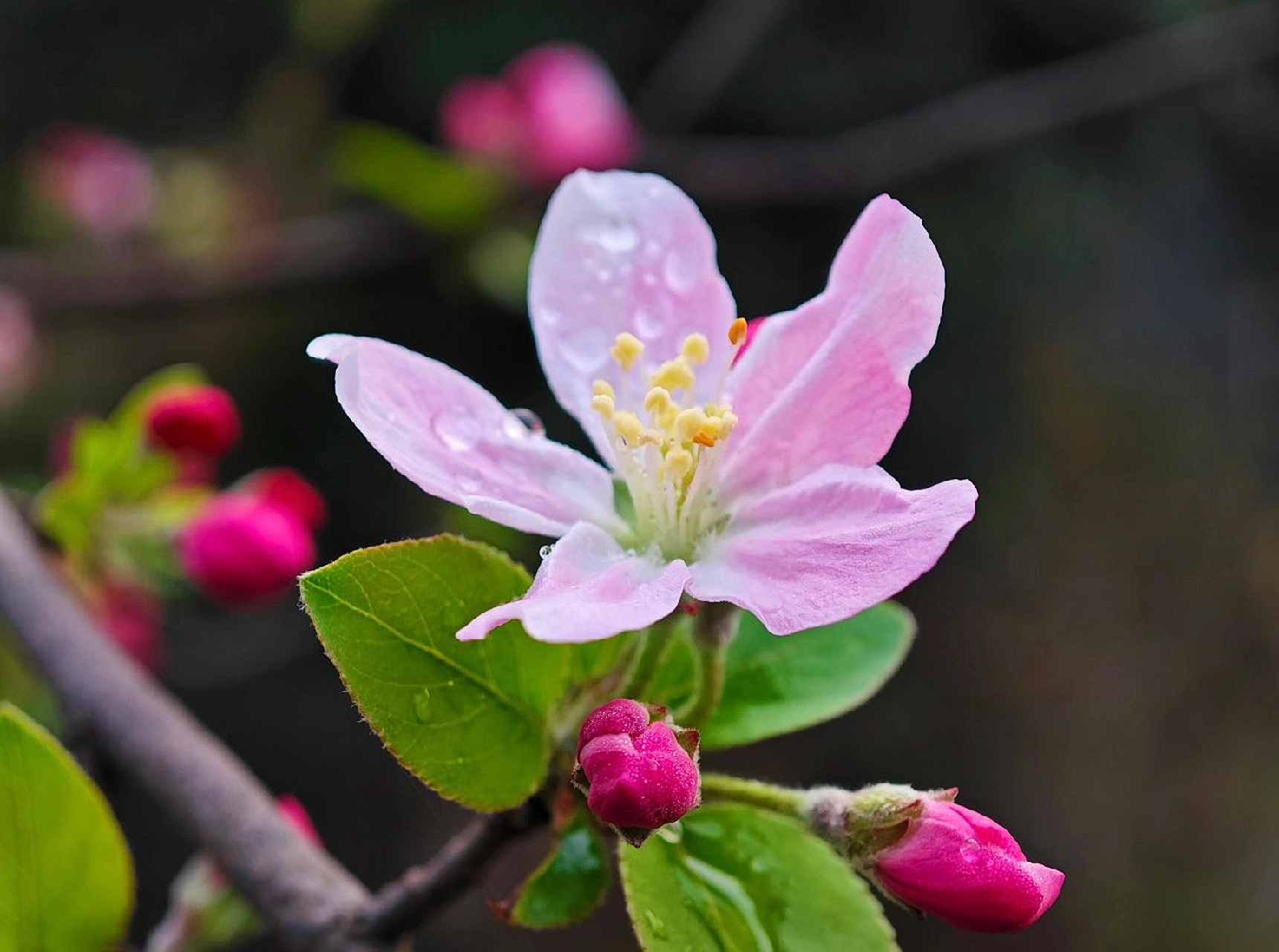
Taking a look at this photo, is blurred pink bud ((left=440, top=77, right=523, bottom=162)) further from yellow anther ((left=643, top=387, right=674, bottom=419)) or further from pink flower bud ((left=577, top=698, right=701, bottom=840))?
pink flower bud ((left=577, top=698, right=701, bottom=840))

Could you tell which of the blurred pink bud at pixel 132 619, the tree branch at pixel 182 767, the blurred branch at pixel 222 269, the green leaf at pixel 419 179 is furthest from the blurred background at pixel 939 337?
the tree branch at pixel 182 767

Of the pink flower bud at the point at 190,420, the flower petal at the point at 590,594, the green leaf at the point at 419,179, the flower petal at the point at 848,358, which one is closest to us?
the flower petal at the point at 590,594

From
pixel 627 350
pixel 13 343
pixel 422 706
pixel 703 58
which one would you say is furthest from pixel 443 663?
pixel 703 58

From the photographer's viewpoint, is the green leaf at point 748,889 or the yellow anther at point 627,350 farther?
the yellow anther at point 627,350

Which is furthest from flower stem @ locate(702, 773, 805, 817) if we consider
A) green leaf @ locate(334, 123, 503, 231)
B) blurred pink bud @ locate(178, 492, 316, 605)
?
green leaf @ locate(334, 123, 503, 231)

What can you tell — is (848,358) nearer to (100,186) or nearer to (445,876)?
(445,876)

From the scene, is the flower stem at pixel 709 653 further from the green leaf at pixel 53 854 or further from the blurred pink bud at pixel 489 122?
the blurred pink bud at pixel 489 122
